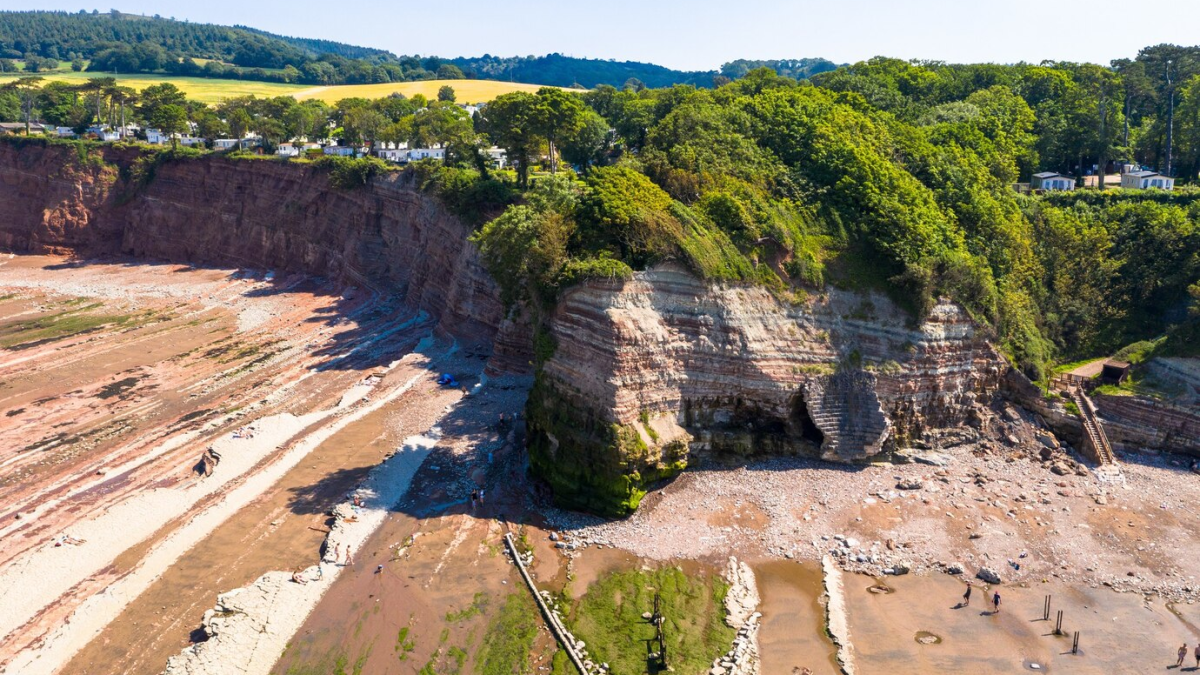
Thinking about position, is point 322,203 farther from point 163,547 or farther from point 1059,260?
point 1059,260

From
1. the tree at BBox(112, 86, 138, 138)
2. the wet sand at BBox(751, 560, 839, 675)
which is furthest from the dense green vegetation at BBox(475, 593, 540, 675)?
the tree at BBox(112, 86, 138, 138)

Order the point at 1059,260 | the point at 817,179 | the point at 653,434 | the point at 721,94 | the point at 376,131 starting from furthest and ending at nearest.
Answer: the point at 376,131
the point at 721,94
the point at 1059,260
the point at 817,179
the point at 653,434

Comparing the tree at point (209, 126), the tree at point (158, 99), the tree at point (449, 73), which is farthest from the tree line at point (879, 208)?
the tree at point (449, 73)

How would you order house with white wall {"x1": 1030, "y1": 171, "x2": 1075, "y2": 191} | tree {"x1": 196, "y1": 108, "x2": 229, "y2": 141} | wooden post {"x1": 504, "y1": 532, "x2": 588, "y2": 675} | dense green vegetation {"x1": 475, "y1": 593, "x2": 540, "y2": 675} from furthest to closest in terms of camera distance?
tree {"x1": 196, "y1": 108, "x2": 229, "y2": 141} → house with white wall {"x1": 1030, "y1": 171, "x2": 1075, "y2": 191} → wooden post {"x1": 504, "y1": 532, "x2": 588, "y2": 675} → dense green vegetation {"x1": 475, "y1": 593, "x2": 540, "y2": 675}

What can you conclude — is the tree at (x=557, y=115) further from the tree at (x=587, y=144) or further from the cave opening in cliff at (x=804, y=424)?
the cave opening in cliff at (x=804, y=424)

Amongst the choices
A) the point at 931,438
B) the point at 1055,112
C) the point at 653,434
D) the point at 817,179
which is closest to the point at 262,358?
the point at 653,434

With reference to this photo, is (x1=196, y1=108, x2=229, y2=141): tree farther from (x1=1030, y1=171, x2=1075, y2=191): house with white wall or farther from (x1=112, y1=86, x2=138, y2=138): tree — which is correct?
(x1=1030, y1=171, x2=1075, y2=191): house with white wall

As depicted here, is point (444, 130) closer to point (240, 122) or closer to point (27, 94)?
point (240, 122)
